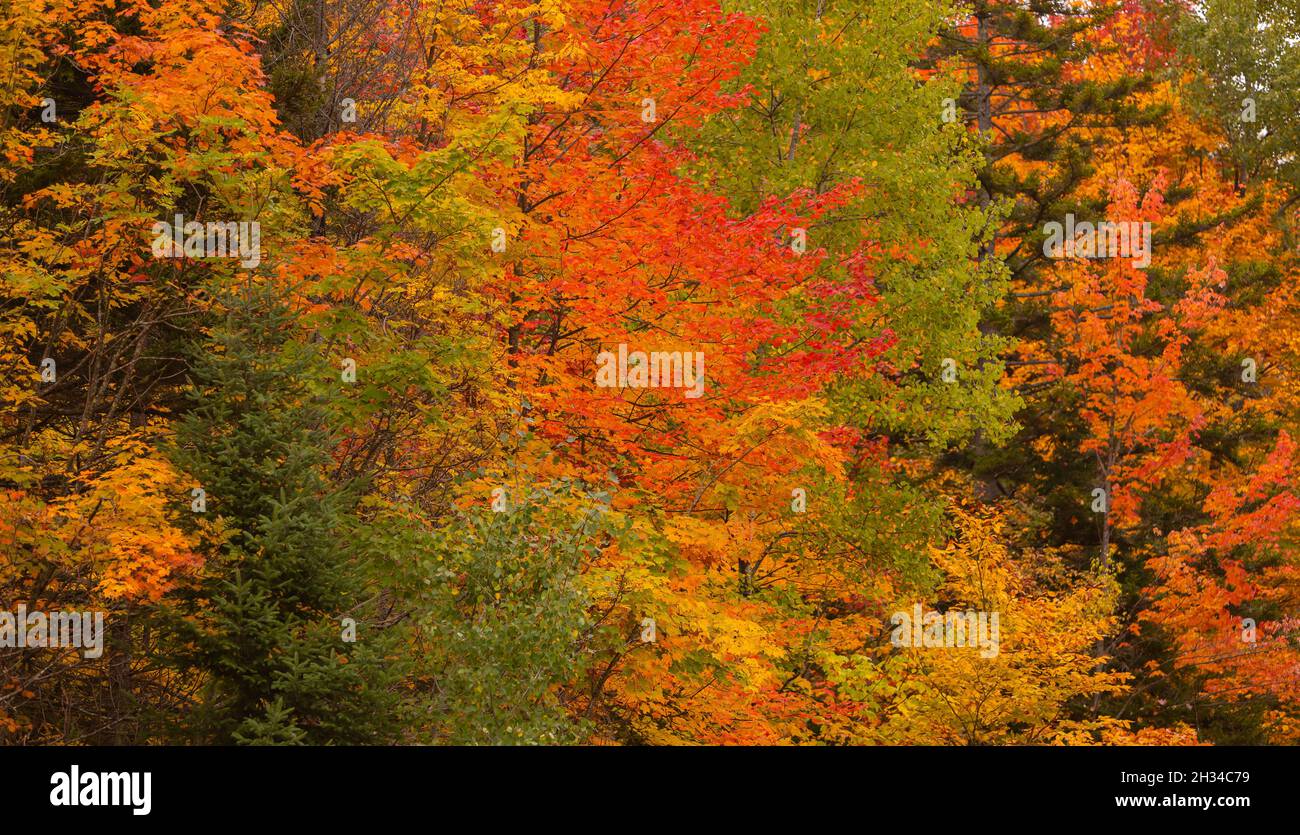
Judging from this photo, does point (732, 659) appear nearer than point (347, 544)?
No

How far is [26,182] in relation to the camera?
15820 mm

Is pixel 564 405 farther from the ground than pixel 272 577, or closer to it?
farther from the ground

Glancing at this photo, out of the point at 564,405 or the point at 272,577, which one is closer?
the point at 272,577

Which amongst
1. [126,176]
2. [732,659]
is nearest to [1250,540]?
[732,659]

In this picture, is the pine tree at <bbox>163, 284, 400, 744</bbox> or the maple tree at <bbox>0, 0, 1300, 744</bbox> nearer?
the pine tree at <bbox>163, 284, 400, 744</bbox>

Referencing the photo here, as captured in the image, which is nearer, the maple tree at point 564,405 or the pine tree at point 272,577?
the pine tree at point 272,577

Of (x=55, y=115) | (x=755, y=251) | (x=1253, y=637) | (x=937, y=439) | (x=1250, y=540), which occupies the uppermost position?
(x=55, y=115)

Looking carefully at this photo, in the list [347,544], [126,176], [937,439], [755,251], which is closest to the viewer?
[347,544]

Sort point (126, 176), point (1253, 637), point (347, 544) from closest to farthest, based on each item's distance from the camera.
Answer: point (347, 544) < point (126, 176) < point (1253, 637)
